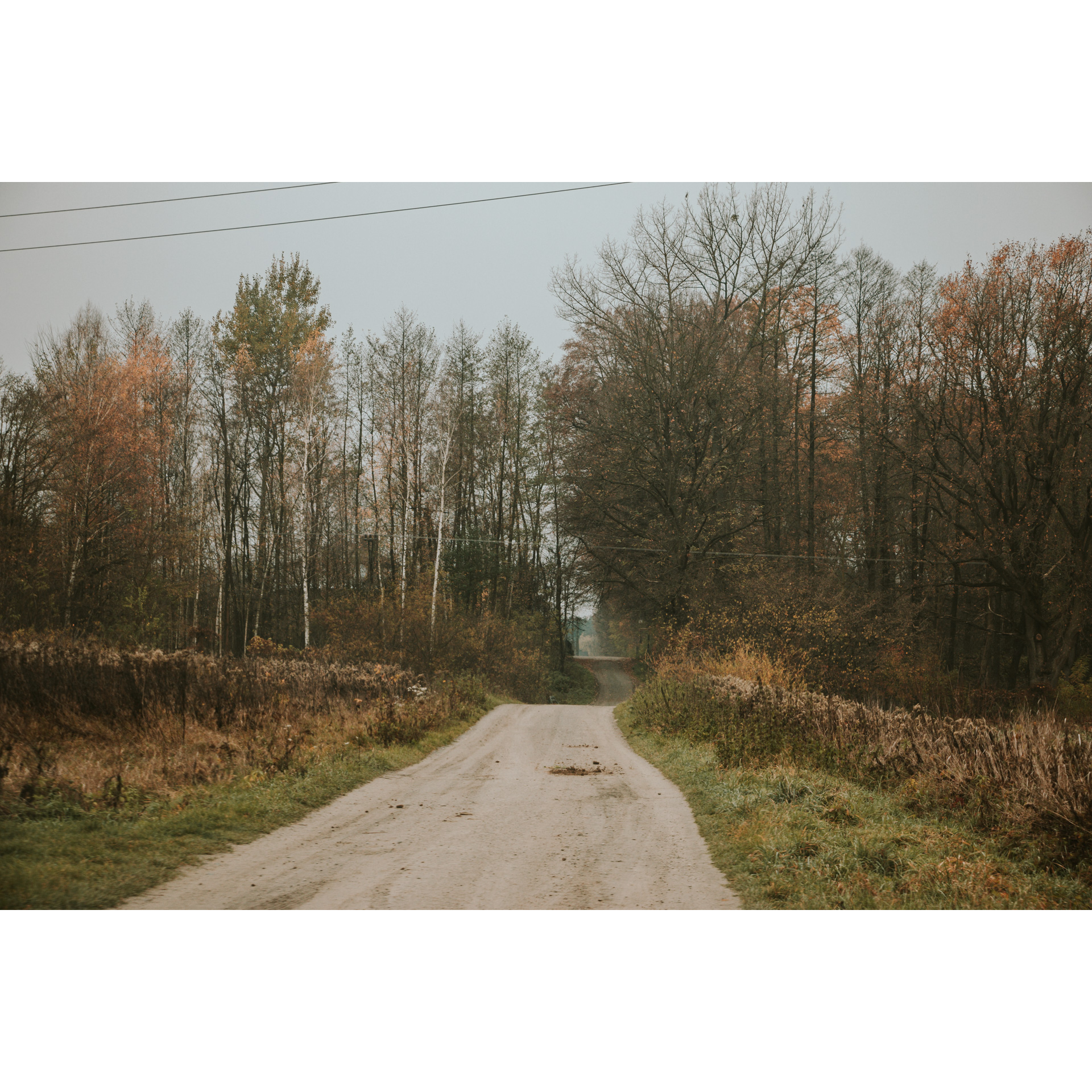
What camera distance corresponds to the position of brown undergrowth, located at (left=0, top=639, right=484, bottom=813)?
584 cm

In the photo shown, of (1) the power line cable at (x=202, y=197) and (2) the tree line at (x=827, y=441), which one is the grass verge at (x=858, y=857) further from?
(2) the tree line at (x=827, y=441)

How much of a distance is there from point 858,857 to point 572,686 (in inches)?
1052

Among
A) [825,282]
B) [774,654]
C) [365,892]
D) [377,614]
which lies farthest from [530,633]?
[365,892]

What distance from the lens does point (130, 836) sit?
5156 mm

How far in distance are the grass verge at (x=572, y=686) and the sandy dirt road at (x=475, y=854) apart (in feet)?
63.2

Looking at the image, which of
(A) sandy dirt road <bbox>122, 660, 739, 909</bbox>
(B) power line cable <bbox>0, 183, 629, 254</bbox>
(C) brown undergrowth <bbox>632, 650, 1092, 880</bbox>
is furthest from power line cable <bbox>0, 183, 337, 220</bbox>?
(C) brown undergrowth <bbox>632, 650, 1092, 880</bbox>

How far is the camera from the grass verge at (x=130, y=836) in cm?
445

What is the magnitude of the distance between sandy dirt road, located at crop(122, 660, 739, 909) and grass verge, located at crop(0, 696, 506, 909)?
17cm

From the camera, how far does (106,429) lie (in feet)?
22.0

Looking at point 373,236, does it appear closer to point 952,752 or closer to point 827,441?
point 952,752

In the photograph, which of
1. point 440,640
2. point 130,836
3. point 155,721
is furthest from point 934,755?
point 440,640

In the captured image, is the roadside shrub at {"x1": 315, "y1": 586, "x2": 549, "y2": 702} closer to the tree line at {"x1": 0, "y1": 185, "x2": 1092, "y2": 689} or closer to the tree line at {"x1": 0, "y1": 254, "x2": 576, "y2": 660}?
the tree line at {"x1": 0, "y1": 185, "x2": 1092, "y2": 689}

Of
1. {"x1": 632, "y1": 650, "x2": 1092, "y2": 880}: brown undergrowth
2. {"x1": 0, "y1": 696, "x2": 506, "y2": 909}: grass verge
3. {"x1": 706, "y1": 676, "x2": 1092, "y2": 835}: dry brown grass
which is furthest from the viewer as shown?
{"x1": 706, "y1": 676, "x2": 1092, "y2": 835}: dry brown grass

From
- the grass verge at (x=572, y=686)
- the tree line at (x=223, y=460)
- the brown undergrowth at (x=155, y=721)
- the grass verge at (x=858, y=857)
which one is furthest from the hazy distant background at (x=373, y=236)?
the grass verge at (x=572, y=686)
